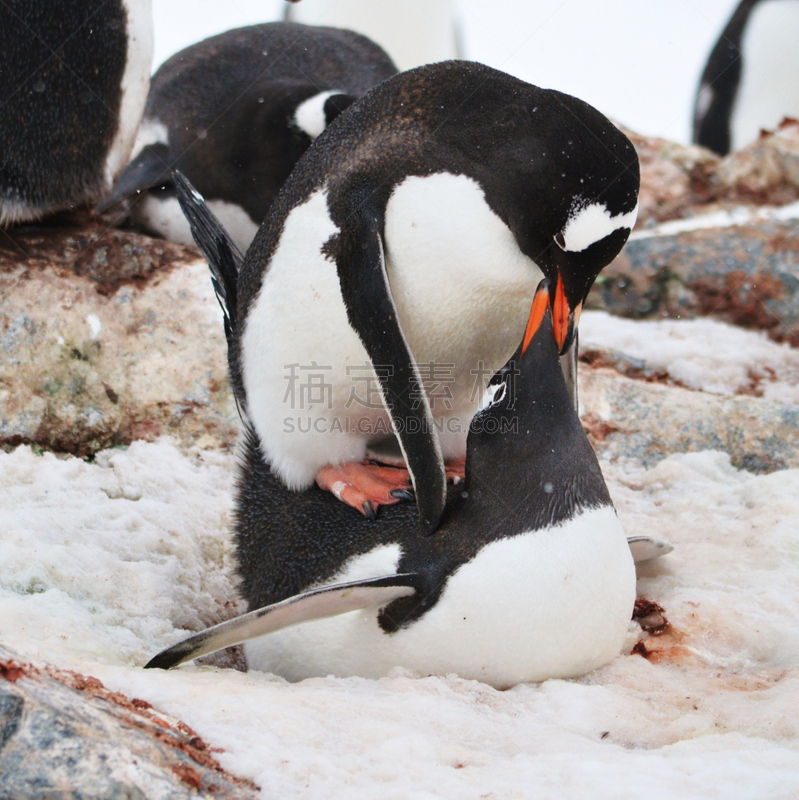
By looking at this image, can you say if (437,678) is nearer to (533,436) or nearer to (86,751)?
(533,436)

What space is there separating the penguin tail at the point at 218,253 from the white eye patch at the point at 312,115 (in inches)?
41.0

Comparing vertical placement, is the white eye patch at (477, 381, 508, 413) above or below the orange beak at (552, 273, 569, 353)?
below

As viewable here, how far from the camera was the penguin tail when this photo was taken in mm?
2227

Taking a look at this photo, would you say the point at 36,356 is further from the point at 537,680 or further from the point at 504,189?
the point at 537,680

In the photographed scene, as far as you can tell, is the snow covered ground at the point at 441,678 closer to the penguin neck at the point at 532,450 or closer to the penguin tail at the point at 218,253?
the penguin neck at the point at 532,450

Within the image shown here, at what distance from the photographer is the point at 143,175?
3.44m

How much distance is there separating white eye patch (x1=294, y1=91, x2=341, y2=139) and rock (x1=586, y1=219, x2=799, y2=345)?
58.9 inches

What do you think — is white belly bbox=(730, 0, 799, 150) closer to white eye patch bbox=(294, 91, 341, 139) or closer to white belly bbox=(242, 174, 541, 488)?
white eye patch bbox=(294, 91, 341, 139)

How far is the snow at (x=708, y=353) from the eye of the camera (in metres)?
3.25

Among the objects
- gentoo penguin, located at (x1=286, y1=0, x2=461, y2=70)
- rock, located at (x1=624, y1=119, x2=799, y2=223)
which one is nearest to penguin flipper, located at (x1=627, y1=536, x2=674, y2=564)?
rock, located at (x1=624, y1=119, x2=799, y2=223)

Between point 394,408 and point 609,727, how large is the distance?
2.30 ft

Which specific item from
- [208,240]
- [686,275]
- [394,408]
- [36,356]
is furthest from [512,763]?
[686,275]

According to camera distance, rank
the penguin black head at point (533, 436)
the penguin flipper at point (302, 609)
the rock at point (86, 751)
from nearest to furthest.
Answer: the rock at point (86, 751)
the penguin flipper at point (302, 609)
the penguin black head at point (533, 436)

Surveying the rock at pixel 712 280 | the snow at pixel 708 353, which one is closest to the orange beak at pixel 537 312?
the snow at pixel 708 353
